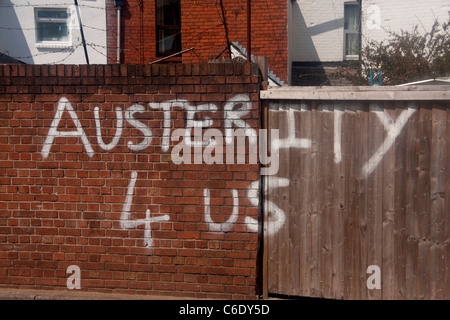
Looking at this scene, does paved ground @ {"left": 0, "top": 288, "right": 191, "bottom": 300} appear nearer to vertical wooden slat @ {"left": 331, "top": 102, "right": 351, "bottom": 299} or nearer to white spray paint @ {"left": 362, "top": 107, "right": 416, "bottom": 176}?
vertical wooden slat @ {"left": 331, "top": 102, "right": 351, "bottom": 299}

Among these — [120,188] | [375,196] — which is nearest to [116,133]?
[120,188]

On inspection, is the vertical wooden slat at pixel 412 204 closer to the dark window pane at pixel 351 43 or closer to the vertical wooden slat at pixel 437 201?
the vertical wooden slat at pixel 437 201

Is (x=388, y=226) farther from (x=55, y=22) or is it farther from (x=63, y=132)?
(x=55, y=22)

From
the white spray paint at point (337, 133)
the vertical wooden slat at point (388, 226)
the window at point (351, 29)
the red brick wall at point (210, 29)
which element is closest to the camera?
the vertical wooden slat at point (388, 226)

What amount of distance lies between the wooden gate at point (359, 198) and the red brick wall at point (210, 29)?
Answer: 581 centimetres

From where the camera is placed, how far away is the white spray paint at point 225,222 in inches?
191

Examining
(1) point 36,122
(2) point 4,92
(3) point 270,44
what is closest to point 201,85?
(1) point 36,122

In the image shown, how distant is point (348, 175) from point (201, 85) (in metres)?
1.77

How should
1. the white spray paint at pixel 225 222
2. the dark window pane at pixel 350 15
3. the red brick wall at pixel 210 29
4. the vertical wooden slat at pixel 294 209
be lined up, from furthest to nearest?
the dark window pane at pixel 350 15 → the red brick wall at pixel 210 29 → the white spray paint at pixel 225 222 → the vertical wooden slat at pixel 294 209

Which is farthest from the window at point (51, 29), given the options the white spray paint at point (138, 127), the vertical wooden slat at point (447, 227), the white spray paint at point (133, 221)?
the vertical wooden slat at point (447, 227)

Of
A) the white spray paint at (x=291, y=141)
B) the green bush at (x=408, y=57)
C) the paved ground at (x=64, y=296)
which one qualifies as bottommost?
the paved ground at (x=64, y=296)

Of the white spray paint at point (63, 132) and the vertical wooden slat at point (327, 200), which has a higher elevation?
the white spray paint at point (63, 132)

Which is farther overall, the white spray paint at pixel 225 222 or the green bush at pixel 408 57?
the green bush at pixel 408 57

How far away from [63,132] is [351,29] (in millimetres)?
9984
